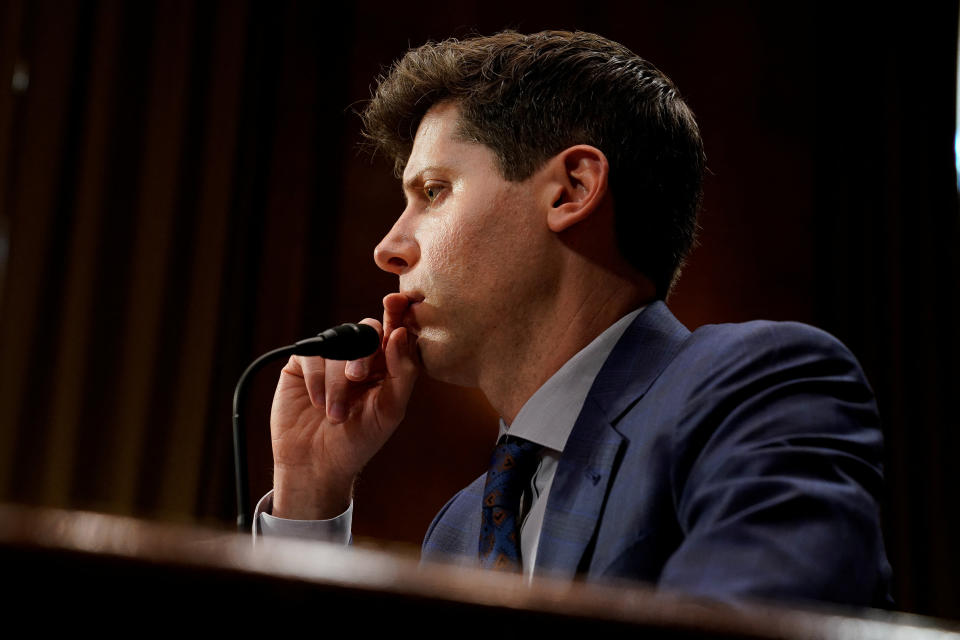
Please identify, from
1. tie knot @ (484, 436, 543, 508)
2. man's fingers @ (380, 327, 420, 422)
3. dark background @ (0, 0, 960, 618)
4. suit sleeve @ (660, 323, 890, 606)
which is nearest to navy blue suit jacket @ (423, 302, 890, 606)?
suit sleeve @ (660, 323, 890, 606)

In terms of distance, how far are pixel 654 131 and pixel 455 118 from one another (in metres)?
0.35

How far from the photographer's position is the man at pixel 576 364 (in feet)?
3.39

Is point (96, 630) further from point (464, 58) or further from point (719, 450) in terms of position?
point (464, 58)

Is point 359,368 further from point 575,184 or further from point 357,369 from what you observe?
point 575,184

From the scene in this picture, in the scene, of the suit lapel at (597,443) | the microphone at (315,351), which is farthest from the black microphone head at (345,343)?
the suit lapel at (597,443)

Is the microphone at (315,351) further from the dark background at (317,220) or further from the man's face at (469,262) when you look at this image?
the dark background at (317,220)

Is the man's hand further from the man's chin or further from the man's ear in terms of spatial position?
the man's ear

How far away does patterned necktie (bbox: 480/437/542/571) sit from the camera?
4.24ft

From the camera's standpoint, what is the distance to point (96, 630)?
0.87 ft

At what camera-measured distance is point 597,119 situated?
64.1 inches

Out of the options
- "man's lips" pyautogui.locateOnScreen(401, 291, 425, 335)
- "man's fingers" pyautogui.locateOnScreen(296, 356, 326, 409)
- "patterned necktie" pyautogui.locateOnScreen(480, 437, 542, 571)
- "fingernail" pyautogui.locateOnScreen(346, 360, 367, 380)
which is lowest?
"patterned necktie" pyautogui.locateOnScreen(480, 437, 542, 571)

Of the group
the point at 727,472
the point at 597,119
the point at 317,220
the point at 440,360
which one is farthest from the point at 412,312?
the point at 317,220

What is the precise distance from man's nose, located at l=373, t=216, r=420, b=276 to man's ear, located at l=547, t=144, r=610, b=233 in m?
0.23

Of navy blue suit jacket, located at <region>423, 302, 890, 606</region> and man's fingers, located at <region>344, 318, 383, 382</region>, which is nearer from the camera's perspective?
navy blue suit jacket, located at <region>423, 302, 890, 606</region>
